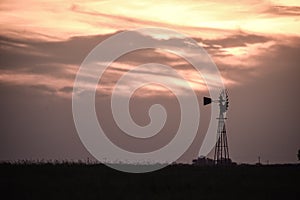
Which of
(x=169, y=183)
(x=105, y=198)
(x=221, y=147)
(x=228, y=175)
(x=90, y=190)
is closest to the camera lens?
(x=105, y=198)

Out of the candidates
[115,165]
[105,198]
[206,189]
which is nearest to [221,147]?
[115,165]

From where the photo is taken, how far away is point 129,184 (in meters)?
30.7

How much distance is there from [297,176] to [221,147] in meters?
18.3

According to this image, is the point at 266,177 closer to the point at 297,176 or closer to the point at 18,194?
the point at 297,176

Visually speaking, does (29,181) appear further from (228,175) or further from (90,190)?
(228,175)

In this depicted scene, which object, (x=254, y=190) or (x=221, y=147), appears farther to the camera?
(x=221, y=147)

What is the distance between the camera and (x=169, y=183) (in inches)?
1259

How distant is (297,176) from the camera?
3934cm

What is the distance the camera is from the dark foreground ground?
2705 cm

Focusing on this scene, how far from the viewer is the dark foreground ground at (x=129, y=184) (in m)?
27.0

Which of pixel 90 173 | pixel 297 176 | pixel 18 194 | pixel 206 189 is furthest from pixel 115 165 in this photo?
pixel 18 194

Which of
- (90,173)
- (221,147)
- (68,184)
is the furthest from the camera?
(221,147)

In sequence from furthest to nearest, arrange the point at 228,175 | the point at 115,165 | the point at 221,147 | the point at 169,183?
1. the point at 221,147
2. the point at 115,165
3. the point at 228,175
4. the point at 169,183

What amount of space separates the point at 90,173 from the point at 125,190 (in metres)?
7.27
